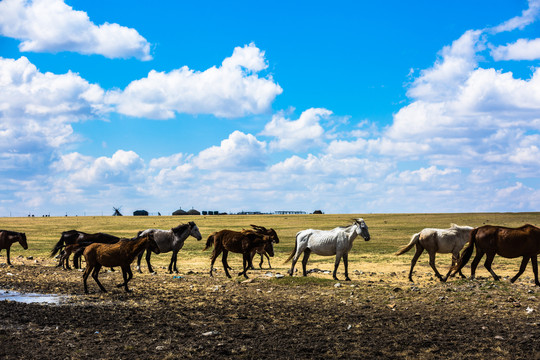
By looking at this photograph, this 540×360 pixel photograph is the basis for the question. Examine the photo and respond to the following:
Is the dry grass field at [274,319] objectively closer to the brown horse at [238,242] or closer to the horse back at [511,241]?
the horse back at [511,241]

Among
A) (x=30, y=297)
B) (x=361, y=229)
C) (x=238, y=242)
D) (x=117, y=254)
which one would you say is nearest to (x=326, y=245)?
(x=361, y=229)

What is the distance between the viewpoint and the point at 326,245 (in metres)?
18.6

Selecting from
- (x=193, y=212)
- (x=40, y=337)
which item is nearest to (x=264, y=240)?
(x=40, y=337)

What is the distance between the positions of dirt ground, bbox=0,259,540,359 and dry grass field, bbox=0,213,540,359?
3 centimetres

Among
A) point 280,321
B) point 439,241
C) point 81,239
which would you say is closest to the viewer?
point 280,321

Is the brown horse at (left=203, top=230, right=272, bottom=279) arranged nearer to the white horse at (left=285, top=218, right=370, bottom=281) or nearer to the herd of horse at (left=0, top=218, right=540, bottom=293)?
the herd of horse at (left=0, top=218, right=540, bottom=293)

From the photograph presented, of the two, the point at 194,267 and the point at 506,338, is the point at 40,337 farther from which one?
the point at 194,267

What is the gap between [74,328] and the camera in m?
10.8

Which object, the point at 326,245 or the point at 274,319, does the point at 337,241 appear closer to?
the point at 326,245

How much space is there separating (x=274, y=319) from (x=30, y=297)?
27.8 feet

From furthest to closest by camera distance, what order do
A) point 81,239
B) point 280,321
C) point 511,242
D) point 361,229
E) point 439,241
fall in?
1. point 81,239
2. point 361,229
3. point 439,241
4. point 511,242
5. point 280,321

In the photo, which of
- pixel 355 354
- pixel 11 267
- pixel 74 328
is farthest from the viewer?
pixel 11 267

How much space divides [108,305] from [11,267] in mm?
12604

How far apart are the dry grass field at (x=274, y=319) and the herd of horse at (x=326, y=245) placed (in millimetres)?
911
